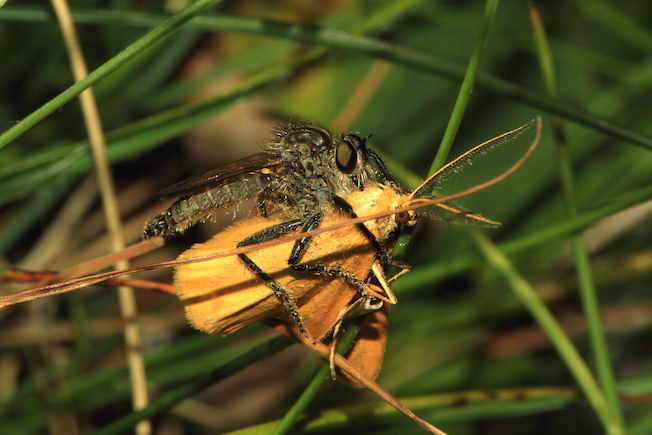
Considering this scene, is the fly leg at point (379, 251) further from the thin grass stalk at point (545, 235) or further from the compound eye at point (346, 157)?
the thin grass stalk at point (545, 235)

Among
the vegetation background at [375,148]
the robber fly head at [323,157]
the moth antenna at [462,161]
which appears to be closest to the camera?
the moth antenna at [462,161]

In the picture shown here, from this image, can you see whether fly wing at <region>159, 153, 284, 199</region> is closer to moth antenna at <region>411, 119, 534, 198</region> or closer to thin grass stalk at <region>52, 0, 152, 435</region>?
thin grass stalk at <region>52, 0, 152, 435</region>

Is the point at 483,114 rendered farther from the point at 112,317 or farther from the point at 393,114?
the point at 112,317

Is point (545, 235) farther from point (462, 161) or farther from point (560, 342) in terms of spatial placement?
point (462, 161)

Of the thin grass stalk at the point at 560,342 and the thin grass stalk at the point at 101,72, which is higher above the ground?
the thin grass stalk at the point at 101,72

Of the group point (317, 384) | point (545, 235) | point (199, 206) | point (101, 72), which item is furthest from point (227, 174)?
point (545, 235)

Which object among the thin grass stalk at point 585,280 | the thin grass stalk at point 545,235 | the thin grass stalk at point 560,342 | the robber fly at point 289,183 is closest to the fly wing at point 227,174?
the robber fly at point 289,183

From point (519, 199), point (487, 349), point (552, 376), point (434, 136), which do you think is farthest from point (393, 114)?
point (552, 376)
